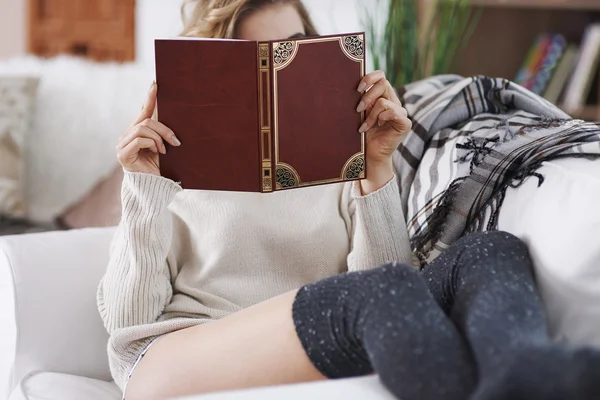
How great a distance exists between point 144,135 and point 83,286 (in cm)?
39

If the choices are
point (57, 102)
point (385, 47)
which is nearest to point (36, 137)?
point (57, 102)

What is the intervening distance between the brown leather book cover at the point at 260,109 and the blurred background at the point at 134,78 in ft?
2.45

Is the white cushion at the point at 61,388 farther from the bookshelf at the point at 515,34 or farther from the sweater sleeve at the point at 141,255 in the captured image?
the bookshelf at the point at 515,34

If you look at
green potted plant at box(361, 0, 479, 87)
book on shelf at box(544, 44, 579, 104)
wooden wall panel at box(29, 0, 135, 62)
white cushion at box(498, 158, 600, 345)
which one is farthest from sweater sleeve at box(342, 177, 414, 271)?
wooden wall panel at box(29, 0, 135, 62)

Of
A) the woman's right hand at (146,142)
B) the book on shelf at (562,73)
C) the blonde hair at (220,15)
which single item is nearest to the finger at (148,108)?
the woman's right hand at (146,142)

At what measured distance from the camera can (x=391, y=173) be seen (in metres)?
1.27

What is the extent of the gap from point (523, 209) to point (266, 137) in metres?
0.39

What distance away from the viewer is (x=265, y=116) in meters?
1.11

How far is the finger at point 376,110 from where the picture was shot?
116 cm

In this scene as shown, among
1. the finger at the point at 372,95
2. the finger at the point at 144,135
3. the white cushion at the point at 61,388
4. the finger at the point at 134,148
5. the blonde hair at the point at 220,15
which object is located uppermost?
the blonde hair at the point at 220,15

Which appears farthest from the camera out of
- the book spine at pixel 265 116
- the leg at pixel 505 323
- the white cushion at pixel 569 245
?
the book spine at pixel 265 116

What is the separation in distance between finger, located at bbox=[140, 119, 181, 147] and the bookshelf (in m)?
1.65

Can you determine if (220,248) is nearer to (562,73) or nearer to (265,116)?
(265,116)

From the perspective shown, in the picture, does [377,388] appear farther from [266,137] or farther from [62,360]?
[62,360]
